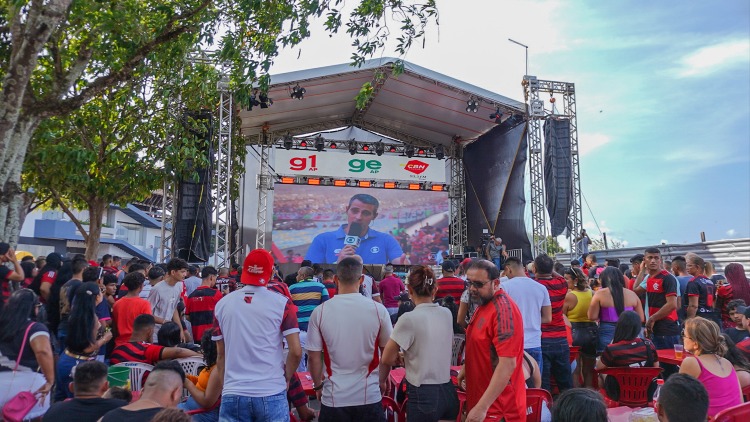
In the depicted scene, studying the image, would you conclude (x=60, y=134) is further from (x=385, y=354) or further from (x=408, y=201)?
(x=385, y=354)

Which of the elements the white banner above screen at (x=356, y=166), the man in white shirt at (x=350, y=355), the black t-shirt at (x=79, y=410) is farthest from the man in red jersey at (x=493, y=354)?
the white banner above screen at (x=356, y=166)

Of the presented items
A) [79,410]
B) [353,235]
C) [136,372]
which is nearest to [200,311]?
[136,372]

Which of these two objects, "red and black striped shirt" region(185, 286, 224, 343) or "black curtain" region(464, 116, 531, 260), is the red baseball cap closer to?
"red and black striped shirt" region(185, 286, 224, 343)

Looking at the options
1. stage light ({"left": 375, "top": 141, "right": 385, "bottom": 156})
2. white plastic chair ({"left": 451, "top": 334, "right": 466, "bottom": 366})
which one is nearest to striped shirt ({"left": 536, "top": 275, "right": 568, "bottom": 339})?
white plastic chair ({"left": 451, "top": 334, "right": 466, "bottom": 366})

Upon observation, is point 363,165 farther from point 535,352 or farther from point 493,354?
point 493,354

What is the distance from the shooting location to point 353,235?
16.5 meters

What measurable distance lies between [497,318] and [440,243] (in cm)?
1464

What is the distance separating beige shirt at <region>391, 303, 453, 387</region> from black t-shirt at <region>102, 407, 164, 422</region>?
115 cm

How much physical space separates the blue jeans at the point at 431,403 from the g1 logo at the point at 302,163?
14004mm

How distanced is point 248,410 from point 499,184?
559 inches

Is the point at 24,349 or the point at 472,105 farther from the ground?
the point at 472,105

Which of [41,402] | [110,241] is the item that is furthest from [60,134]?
[110,241]

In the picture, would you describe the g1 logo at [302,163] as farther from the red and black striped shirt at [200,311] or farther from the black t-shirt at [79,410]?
the black t-shirt at [79,410]

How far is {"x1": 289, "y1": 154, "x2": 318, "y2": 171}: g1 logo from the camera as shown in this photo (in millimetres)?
16359
